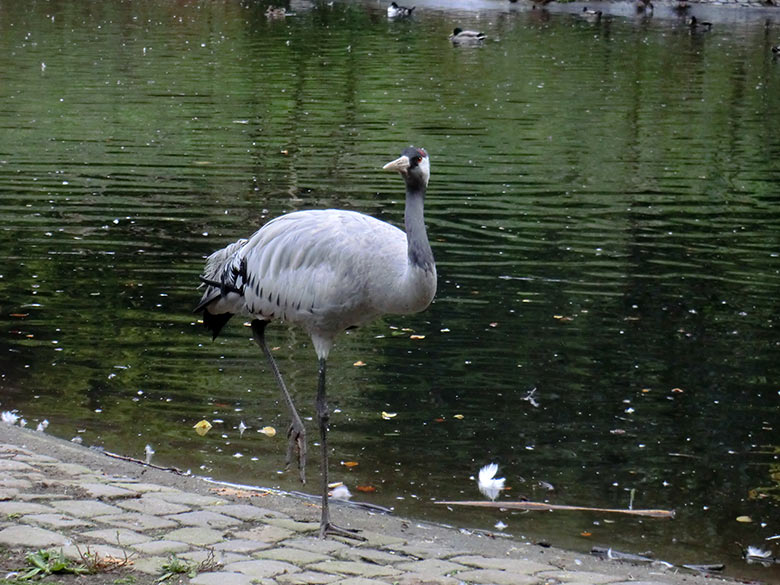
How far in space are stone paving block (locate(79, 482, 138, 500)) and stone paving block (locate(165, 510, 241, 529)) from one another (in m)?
0.40

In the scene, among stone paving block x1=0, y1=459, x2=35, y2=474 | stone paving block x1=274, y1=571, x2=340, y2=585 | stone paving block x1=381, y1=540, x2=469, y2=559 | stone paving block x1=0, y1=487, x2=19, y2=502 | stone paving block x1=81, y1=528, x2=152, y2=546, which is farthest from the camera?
stone paving block x1=0, y1=459, x2=35, y2=474

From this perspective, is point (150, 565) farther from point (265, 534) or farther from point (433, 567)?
point (433, 567)

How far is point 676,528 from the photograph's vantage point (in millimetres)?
7039

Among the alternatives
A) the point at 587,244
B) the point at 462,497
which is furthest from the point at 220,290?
the point at 587,244

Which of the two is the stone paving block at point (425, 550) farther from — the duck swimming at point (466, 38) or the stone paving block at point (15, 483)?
the duck swimming at point (466, 38)

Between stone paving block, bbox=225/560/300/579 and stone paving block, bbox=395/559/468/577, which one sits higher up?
stone paving block, bbox=225/560/300/579

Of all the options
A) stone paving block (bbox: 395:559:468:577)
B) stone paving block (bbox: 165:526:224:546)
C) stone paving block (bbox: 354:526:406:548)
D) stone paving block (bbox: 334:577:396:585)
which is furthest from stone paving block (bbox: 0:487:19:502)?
stone paving block (bbox: 395:559:468:577)

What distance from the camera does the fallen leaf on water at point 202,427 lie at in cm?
830

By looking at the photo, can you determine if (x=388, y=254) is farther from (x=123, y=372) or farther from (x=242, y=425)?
(x=123, y=372)

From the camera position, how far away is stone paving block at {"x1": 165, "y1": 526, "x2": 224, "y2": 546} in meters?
5.82

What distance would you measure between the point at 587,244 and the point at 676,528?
7104 millimetres

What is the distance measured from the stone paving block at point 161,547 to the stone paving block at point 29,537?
1.10 feet

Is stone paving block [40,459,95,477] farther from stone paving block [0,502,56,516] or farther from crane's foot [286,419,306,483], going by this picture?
crane's foot [286,419,306,483]

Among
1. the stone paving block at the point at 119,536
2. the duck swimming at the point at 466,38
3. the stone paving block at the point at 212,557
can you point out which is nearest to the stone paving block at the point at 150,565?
the stone paving block at the point at 212,557
